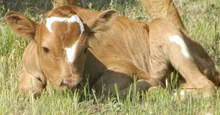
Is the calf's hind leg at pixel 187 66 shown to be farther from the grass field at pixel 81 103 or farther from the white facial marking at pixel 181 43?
the grass field at pixel 81 103

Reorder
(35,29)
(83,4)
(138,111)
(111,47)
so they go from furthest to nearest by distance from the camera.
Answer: (83,4) → (111,47) → (35,29) → (138,111)

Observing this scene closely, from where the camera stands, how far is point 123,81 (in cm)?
823

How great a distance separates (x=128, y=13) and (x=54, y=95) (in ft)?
14.2

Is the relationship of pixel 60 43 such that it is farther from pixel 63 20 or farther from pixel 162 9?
pixel 162 9

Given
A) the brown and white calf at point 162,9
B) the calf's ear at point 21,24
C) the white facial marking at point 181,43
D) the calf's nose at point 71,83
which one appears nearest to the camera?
the calf's nose at point 71,83

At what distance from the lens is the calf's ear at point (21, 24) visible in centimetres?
779

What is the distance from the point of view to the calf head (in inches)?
292

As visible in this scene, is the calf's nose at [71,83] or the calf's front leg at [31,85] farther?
the calf's front leg at [31,85]

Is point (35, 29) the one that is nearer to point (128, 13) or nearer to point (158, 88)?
point (158, 88)

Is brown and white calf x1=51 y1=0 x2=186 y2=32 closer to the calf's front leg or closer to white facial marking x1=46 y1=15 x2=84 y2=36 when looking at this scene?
the calf's front leg

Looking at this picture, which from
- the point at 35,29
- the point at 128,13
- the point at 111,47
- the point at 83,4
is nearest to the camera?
the point at 35,29

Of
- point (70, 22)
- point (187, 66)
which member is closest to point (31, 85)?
point (70, 22)

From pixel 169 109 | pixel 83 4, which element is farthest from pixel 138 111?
pixel 83 4

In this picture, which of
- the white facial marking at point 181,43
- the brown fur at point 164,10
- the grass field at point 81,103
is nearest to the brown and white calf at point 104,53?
the white facial marking at point 181,43
